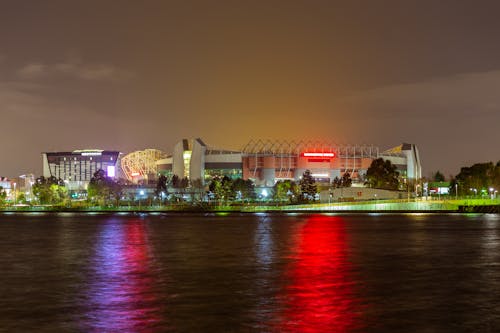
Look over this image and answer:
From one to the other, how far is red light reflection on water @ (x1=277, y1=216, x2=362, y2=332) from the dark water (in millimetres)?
38

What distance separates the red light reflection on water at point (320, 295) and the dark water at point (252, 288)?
0.12 ft

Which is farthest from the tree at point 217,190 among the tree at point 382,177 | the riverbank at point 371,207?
the tree at point 382,177

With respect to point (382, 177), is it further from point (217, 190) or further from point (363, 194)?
point (217, 190)

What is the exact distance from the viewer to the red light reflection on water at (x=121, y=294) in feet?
55.7

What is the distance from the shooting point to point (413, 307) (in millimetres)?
19156

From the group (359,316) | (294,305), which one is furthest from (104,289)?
(359,316)

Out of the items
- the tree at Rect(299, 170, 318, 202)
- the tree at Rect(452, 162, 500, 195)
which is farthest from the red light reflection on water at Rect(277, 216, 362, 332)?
the tree at Rect(452, 162, 500, 195)

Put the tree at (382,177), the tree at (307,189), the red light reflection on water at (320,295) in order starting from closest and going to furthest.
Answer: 1. the red light reflection on water at (320,295)
2. the tree at (307,189)
3. the tree at (382,177)

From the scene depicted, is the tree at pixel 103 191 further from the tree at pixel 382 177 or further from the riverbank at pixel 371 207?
the tree at pixel 382 177

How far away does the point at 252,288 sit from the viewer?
923 inches

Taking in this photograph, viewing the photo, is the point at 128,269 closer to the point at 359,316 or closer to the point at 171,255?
the point at 171,255

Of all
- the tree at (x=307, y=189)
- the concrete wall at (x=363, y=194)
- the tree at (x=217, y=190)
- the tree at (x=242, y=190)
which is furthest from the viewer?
the tree at (x=242, y=190)

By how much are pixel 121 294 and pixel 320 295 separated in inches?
250

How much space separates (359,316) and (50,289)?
445 inches
